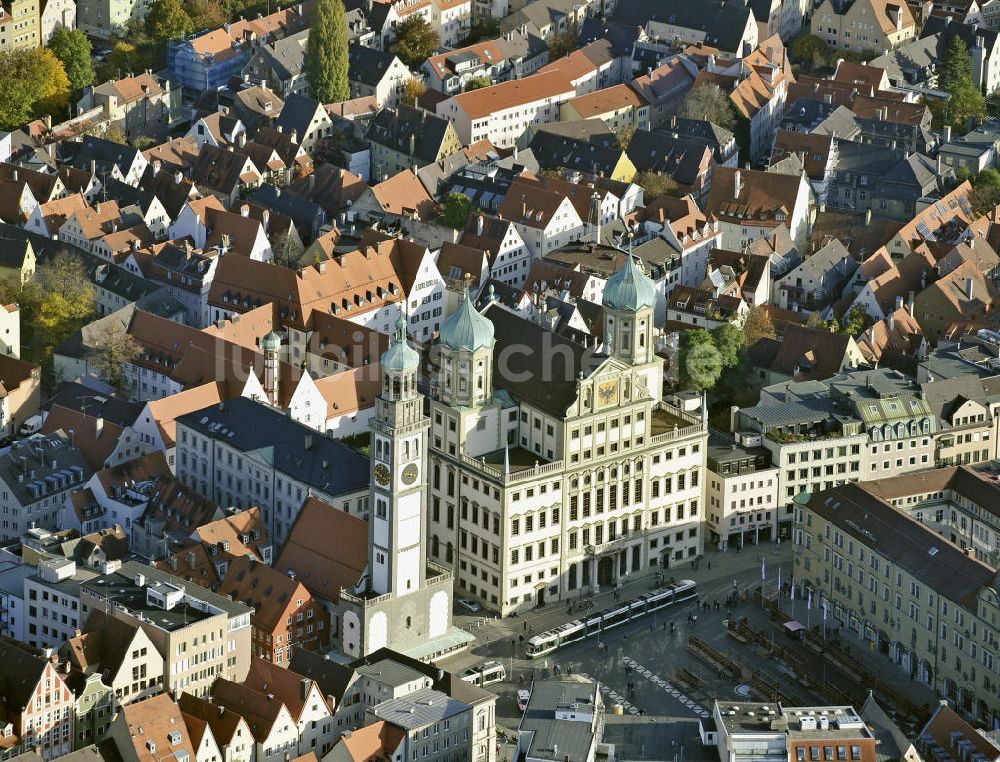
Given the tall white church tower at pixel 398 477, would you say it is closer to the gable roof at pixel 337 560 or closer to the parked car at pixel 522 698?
the gable roof at pixel 337 560

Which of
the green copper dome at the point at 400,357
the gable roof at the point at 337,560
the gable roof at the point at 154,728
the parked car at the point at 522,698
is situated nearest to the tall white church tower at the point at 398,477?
the green copper dome at the point at 400,357

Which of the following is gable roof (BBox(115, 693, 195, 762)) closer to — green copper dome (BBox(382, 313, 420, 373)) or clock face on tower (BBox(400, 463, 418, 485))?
clock face on tower (BBox(400, 463, 418, 485))

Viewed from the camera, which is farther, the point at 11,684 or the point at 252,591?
the point at 252,591

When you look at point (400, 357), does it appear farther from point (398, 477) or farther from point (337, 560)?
point (337, 560)

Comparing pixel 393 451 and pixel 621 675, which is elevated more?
pixel 393 451

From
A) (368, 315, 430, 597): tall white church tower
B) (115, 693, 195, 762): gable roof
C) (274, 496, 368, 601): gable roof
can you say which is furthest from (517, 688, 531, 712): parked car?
(115, 693, 195, 762): gable roof

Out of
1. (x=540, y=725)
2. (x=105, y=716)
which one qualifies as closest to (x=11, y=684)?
(x=105, y=716)

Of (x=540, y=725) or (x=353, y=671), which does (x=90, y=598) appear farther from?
(x=540, y=725)
